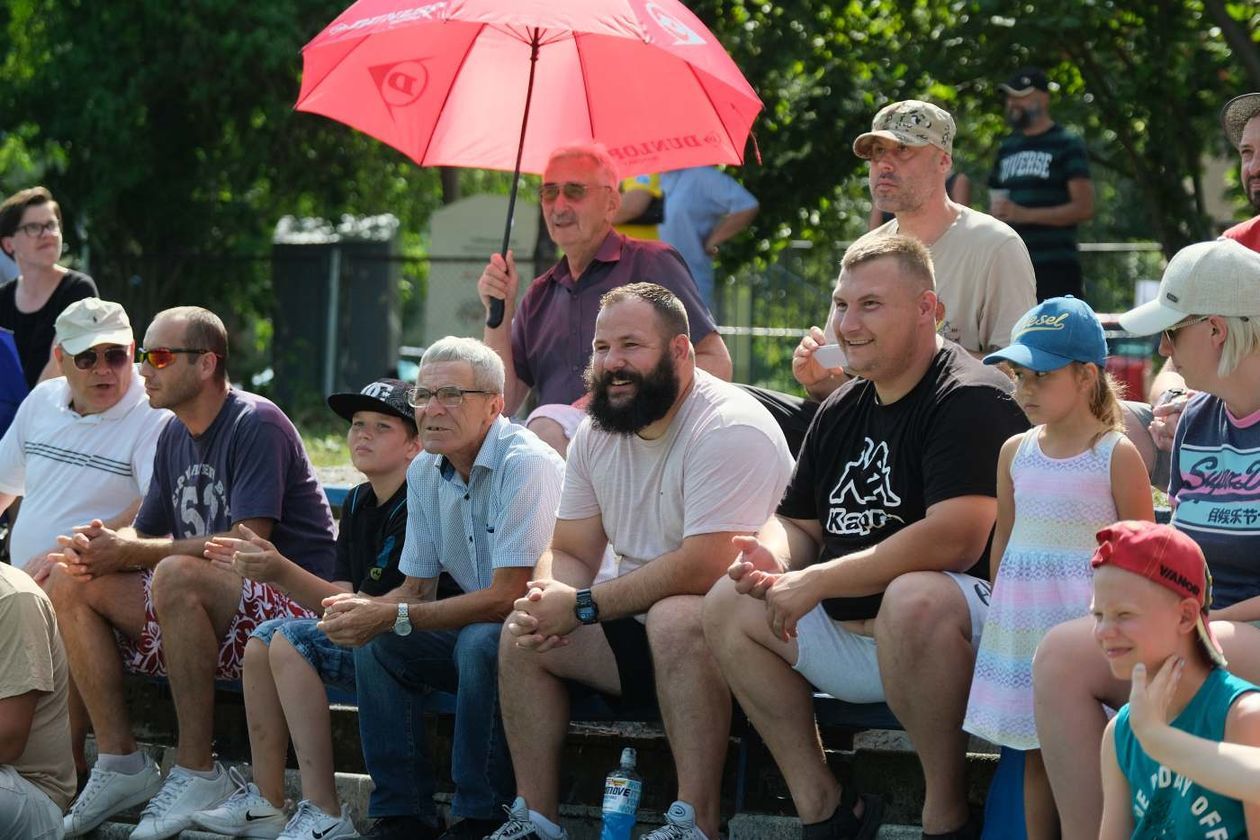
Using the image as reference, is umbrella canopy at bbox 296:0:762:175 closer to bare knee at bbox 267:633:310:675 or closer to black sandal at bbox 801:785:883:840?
bare knee at bbox 267:633:310:675

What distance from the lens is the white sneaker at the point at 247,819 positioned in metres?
5.61

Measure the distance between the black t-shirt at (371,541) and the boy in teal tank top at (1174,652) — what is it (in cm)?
282

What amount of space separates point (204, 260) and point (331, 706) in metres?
10.6

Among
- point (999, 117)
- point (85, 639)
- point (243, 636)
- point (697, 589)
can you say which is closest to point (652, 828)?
point (697, 589)

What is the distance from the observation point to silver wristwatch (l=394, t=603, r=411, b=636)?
529 cm

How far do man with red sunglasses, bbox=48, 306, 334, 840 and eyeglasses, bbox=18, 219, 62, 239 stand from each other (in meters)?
2.17

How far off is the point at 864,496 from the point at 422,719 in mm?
1525

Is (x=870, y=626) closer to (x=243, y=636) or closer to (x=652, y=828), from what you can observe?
(x=652, y=828)

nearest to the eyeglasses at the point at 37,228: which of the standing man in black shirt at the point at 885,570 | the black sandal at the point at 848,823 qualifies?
the standing man in black shirt at the point at 885,570

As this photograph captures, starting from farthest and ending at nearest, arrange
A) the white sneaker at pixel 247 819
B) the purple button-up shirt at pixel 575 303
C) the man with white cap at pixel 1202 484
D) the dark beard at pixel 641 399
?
the purple button-up shirt at pixel 575 303 → the white sneaker at pixel 247 819 → the dark beard at pixel 641 399 → the man with white cap at pixel 1202 484

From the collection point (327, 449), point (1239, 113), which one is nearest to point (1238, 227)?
point (1239, 113)

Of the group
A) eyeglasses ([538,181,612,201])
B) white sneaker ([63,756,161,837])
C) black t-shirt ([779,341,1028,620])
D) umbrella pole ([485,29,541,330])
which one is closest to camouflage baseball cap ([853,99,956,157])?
eyeglasses ([538,181,612,201])

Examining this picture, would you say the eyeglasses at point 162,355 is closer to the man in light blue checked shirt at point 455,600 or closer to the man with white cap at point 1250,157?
the man in light blue checked shirt at point 455,600

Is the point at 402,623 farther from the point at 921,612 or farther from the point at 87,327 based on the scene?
the point at 87,327
